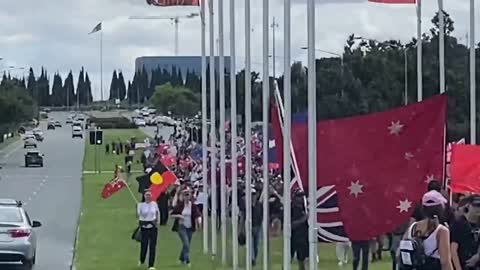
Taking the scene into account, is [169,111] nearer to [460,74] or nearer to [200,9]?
[460,74]

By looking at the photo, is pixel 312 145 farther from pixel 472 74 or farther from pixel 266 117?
pixel 472 74

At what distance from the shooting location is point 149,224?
25938 mm

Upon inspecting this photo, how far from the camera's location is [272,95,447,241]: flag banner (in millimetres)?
15555

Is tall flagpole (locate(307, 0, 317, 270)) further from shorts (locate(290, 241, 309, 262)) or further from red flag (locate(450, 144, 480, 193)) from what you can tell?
shorts (locate(290, 241, 309, 262))

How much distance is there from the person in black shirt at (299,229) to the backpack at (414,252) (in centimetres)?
980

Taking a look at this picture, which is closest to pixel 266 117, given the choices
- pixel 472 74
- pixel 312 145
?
pixel 472 74

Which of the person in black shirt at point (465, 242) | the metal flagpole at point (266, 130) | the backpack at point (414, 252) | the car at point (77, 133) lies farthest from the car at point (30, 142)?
the backpack at point (414, 252)

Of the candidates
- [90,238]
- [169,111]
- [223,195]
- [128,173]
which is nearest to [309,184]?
[223,195]

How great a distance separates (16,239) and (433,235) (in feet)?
A: 47.3

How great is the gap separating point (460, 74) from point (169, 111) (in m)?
131

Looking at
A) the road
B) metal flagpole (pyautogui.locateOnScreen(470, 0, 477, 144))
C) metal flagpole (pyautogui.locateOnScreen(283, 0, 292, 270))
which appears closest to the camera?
metal flagpole (pyautogui.locateOnScreen(283, 0, 292, 270))

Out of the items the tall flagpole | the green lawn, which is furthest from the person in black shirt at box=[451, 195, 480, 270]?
the green lawn

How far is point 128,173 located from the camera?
77.4m

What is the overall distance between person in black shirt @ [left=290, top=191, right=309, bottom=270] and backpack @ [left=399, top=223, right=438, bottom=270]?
9802 millimetres
